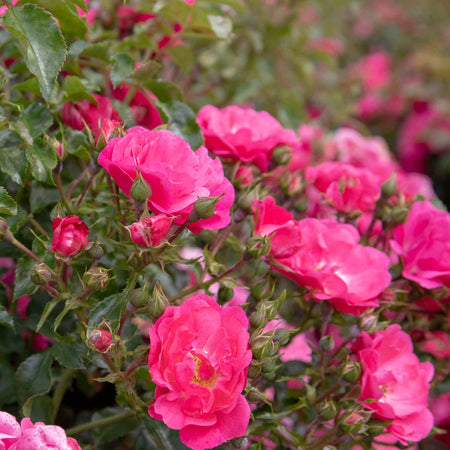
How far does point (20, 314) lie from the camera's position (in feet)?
2.19

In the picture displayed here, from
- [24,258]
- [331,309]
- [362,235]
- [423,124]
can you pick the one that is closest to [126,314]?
[24,258]

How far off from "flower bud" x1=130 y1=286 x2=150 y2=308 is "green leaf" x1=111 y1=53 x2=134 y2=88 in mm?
273

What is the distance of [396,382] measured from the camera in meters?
0.61

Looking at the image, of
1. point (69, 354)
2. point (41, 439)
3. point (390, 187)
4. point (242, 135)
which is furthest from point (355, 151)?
point (41, 439)

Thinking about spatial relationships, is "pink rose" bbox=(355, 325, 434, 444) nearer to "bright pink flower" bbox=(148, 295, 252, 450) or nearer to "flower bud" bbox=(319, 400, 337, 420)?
"flower bud" bbox=(319, 400, 337, 420)

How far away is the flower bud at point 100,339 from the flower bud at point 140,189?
0.39ft

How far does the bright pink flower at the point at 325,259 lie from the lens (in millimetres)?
583

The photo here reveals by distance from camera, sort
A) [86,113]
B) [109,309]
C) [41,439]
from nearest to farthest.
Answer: [41,439]
[109,309]
[86,113]

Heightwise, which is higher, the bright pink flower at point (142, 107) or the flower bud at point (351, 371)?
the bright pink flower at point (142, 107)

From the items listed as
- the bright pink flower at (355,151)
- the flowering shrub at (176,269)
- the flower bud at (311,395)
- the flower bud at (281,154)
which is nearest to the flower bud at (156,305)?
the flowering shrub at (176,269)

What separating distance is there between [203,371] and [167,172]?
18 cm

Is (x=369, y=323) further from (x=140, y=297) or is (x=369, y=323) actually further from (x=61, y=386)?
(x=61, y=386)

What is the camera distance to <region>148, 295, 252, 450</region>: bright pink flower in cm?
47

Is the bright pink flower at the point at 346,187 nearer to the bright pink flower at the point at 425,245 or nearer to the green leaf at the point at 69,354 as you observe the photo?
the bright pink flower at the point at 425,245
